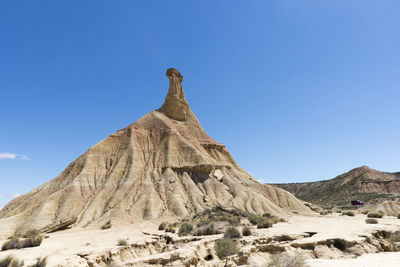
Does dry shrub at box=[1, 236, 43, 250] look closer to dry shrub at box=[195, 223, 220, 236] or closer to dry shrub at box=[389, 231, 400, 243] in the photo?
dry shrub at box=[195, 223, 220, 236]

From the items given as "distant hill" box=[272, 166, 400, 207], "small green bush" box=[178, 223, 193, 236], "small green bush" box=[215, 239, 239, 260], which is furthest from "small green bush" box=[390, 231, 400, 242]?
"distant hill" box=[272, 166, 400, 207]

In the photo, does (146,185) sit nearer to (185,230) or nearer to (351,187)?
(185,230)

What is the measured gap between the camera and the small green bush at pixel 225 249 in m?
12.1

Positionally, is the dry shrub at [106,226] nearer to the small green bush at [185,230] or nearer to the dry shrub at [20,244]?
the small green bush at [185,230]

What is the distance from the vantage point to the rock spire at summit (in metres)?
57.0

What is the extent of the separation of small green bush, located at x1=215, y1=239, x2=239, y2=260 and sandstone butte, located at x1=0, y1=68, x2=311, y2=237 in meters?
19.0

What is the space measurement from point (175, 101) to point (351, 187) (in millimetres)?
60219

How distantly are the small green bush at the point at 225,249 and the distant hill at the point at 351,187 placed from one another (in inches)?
2395

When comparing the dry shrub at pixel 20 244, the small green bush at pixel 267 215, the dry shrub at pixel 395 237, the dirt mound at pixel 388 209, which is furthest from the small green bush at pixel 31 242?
the dirt mound at pixel 388 209

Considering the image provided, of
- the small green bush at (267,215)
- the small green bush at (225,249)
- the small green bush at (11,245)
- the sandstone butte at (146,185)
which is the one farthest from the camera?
the small green bush at (267,215)

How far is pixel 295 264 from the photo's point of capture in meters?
7.27

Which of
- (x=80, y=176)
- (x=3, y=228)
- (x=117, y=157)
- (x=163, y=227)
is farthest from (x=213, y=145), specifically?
(x=3, y=228)

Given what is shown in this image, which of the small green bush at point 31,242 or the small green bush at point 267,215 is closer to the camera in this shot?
the small green bush at point 31,242

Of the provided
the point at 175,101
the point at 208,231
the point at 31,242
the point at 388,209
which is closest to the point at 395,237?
the point at 208,231
